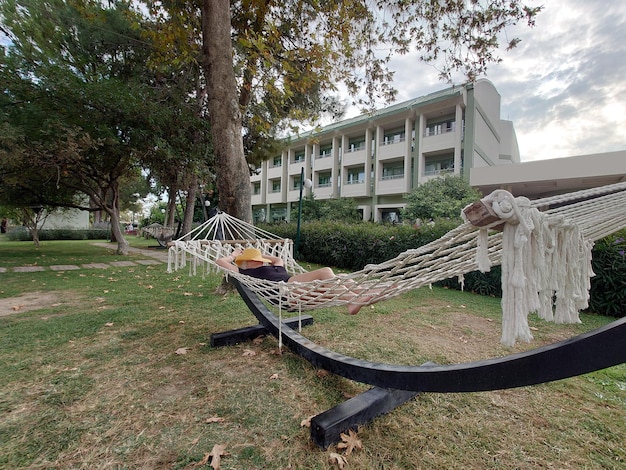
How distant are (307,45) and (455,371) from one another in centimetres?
442

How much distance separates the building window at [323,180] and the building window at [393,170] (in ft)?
11.4

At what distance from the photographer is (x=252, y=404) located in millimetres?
1273

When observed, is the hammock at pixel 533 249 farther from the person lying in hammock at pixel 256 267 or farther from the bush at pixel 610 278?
the bush at pixel 610 278

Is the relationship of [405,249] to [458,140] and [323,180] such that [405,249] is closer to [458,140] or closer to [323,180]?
[458,140]

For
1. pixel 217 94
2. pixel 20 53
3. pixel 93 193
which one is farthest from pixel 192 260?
pixel 93 193

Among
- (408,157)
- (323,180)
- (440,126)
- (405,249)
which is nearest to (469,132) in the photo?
(440,126)

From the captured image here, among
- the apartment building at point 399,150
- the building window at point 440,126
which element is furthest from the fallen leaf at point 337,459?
the building window at point 440,126

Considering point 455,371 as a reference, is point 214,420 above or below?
below

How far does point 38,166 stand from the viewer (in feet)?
17.1

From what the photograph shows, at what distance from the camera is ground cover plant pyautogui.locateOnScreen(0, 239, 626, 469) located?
990 millimetres

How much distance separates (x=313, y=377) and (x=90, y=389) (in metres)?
1.03

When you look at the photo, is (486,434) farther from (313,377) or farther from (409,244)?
(409,244)

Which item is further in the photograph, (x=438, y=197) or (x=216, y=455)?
(x=438, y=197)

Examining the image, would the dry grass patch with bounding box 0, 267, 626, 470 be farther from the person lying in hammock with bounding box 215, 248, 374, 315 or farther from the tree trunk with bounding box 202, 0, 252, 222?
the tree trunk with bounding box 202, 0, 252, 222
